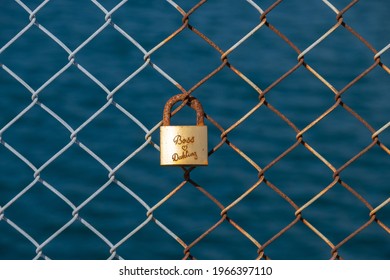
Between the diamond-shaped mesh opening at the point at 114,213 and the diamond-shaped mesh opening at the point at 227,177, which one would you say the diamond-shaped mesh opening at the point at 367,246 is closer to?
the diamond-shaped mesh opening at the point at 227,177

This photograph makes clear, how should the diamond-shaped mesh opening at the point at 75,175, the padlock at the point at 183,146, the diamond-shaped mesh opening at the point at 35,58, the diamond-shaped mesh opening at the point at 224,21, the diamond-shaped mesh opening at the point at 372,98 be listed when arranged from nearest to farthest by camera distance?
the padlock at the point at 183,146
the diamond-shaped mesh opening at the point at 75,175
the diamond-shaped mesh opening at the point at 372,98
the diamond-shaped mesh opening at the point at 35,58
the diamond-shaped mesh opening at the point at 224,21

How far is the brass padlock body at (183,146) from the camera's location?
2189 mm

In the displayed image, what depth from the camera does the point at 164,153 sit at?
219 centimetres

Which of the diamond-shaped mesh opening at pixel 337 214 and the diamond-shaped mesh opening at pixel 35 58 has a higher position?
the diamond-shaped mesh opening at pixel 35 58

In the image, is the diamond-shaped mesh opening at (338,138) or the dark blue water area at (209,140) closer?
the dark blue water area at (209,140)

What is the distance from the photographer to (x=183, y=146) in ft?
7.20

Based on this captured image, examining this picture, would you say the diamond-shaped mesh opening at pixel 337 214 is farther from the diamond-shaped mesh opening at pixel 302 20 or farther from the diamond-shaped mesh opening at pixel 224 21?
the diamond-shaped mesh opening at pixel 302 20

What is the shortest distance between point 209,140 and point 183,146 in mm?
3191

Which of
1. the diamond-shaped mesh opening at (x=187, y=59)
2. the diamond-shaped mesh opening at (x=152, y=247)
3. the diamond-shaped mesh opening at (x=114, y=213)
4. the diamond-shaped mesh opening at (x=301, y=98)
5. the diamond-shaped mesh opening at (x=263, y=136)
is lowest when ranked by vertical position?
the diamond-shaped mesh opening at (x=152, y=247)

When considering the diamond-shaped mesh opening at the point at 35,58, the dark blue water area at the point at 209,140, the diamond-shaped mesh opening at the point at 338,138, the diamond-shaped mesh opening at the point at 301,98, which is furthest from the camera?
the diamond-shaped mesh opening at the point at 35,58

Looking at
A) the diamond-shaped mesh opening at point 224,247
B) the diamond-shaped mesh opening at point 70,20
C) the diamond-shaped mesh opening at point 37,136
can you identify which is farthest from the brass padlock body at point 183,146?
the diamond-shaped mesh opening at point 70,20

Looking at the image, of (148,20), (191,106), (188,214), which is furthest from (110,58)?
(191,106)

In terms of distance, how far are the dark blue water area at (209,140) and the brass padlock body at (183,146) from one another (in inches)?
54.0
